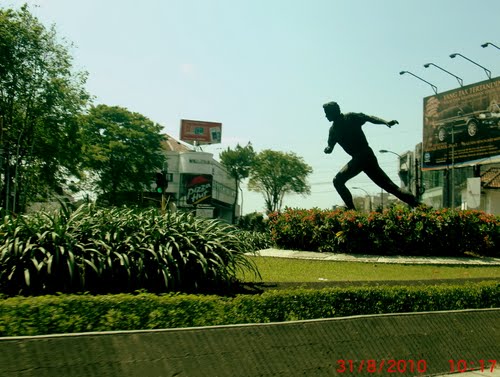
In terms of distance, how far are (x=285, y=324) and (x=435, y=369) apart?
6.72ft

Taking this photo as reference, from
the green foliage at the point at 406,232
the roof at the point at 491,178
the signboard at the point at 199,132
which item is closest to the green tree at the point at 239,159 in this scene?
the signboard at the point at 199,132

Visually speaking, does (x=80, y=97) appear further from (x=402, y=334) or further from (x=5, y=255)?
(x=402, y=334)

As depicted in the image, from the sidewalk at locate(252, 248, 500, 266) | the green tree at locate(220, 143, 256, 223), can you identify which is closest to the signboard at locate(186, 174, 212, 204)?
the green tree at locate(220, 143, 256, 223)

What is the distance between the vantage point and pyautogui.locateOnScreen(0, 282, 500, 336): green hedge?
5195 millimetres

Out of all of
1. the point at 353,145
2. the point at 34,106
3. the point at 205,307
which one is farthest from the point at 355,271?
the point at 34,106

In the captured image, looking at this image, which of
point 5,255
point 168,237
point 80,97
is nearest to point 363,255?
point 168,237

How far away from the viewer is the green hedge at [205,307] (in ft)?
17.0

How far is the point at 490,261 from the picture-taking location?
17.0 m

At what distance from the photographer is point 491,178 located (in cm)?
5219

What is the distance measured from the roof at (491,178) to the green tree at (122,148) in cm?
2774

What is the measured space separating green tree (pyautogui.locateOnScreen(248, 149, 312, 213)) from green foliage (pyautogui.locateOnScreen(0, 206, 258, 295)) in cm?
6257

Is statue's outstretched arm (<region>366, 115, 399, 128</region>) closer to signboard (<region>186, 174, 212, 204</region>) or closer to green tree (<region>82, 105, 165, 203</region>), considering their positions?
green tree (<region>82, 105, 165, 203</region>)

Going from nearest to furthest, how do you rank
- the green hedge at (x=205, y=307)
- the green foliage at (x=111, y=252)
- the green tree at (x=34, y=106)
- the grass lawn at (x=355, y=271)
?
1. the green hedge at (x=205, y=307)
2. the green foliage at (x=111, y=252)
3. the grass lawn at (x=355, y=271)
4. the green tree at (x=34, y=106)

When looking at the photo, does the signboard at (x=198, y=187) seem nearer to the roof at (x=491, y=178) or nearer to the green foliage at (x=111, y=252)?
the roof at (x=491, y=178)
